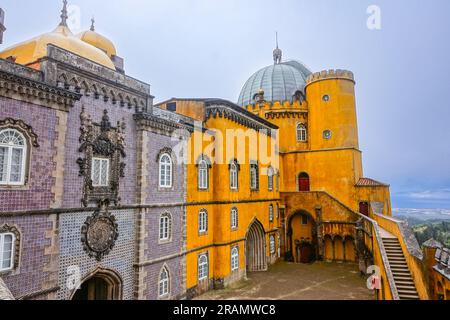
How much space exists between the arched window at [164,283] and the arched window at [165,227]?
5.19ft

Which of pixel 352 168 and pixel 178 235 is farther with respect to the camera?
pixel 352 168

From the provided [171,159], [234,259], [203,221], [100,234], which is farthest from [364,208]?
[100,234]

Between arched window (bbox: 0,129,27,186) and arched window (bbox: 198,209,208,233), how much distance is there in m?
10.5

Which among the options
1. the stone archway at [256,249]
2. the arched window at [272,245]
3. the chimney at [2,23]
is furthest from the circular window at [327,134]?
the chimney at [2,23]

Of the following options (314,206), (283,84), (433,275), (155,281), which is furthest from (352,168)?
(155,281)

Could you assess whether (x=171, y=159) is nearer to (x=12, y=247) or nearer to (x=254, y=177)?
(x=12, y=247)

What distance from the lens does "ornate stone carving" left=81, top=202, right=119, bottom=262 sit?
12.0m

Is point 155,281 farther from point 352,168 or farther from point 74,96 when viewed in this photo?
point 352,168

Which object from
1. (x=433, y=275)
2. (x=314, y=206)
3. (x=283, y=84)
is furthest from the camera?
(x=283, y=84)

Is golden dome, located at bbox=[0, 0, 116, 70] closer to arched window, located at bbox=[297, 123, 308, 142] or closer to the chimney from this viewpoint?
the chimney

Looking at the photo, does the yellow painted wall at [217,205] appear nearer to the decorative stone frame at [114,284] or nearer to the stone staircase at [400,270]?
the decorative stone frame at [114,284]
